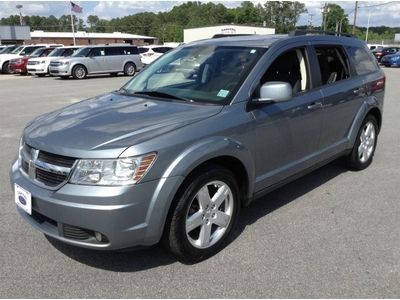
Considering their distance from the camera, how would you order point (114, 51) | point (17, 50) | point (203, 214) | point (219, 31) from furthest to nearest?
1. point (219, 31)
2. point (17, 50)
3. point (114, 51)
4. point (203, 214)

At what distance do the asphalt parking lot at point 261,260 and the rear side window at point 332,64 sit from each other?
4.41ft

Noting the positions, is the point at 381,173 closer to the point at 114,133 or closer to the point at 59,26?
the point at 114,133

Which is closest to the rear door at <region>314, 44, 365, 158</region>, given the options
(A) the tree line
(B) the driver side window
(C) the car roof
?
(C) the car roof

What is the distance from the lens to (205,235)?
3.48m

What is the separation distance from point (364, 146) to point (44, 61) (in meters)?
21.4

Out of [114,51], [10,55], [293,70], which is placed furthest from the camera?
[10,55]

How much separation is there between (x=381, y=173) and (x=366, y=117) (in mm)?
784

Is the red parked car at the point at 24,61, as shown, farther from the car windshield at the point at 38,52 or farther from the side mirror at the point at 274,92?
the side mirror at the point at 274,92

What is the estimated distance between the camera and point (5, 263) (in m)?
3.43

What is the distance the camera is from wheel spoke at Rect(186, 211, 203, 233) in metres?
3.33

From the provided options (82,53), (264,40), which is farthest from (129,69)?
(264,40)

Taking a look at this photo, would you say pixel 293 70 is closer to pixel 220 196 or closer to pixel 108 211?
pixel 220 196

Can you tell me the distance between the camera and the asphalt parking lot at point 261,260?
3088mm

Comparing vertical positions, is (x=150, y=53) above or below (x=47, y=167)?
below
